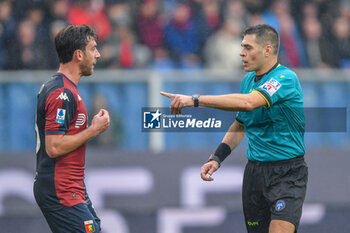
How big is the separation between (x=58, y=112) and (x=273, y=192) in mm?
1950

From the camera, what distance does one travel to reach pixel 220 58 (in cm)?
1012

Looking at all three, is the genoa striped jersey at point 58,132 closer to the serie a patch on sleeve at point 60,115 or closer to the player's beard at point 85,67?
the serie a patch on sleeve at point 60,115

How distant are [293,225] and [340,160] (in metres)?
3.86

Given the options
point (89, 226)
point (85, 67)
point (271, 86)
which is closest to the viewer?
point (89, 226)

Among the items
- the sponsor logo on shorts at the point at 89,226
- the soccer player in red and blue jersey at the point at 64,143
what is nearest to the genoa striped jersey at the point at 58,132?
the soccer player in red and blue jersey at the point at 64,143

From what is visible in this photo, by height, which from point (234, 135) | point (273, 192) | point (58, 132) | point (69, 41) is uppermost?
point (69, 41)

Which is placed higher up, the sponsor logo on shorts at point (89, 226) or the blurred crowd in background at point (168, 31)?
the blurred crowd in background at point (168, 31)

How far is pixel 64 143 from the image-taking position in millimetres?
5273

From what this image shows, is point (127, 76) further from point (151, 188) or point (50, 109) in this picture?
point (50, 109)

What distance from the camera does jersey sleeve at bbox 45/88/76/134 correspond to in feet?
17.3

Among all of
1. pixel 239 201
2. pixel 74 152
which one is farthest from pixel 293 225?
pixel 239 201

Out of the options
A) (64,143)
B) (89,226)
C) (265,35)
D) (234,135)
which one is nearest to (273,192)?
(234,135)

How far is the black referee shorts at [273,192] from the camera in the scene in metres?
5.82

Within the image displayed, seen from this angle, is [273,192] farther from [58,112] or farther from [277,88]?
[58,112]
